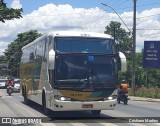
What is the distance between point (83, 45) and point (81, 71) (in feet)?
4.00

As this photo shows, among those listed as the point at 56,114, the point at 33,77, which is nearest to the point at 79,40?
the point at 56,114

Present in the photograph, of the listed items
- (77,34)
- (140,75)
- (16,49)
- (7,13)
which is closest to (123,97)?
(77,34)

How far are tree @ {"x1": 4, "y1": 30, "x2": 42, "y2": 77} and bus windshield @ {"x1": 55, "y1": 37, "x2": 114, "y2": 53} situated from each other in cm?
7779

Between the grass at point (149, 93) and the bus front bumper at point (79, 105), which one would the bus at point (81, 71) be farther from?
the grass at point (149, 93)

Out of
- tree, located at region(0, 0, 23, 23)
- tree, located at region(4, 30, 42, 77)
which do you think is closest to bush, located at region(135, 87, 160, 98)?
tree, located at region(0, 0, 23, 23)

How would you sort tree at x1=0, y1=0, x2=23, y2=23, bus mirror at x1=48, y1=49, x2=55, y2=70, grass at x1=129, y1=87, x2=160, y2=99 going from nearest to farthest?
tree at x1=0, y1=0, x2=23, y2=23
bus mirror at x1=48, y1=49, x2=55, y2=70
grass at x1=129, y1=87, x2=160, y2=99

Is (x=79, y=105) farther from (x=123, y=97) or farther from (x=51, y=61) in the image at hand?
(x=123, y=97)

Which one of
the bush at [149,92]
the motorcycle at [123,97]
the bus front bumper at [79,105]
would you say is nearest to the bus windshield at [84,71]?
the bus front bumper at [79,105]

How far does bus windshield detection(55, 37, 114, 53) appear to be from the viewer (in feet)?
55.8

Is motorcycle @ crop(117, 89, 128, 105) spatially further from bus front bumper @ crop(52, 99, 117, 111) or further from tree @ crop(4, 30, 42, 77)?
tree @ crop(4, 30, 42, 77)

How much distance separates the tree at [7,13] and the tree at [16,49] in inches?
3200

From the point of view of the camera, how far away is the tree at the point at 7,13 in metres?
13.3

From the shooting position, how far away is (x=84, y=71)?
16609 millimetres

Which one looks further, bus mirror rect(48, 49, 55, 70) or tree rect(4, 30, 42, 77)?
tree rect(4, 30, 42, 77)
